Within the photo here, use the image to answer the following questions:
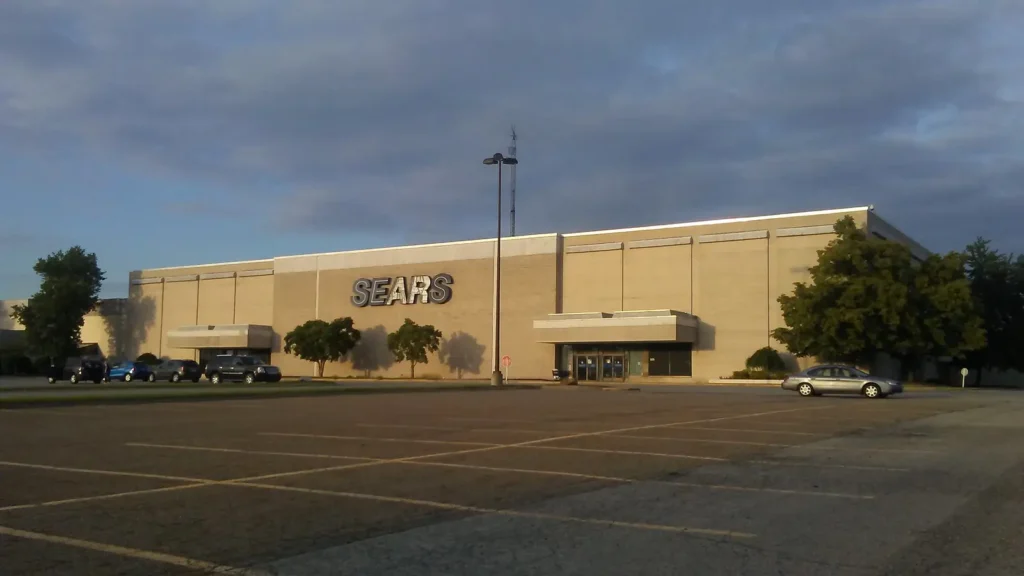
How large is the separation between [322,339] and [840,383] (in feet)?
155

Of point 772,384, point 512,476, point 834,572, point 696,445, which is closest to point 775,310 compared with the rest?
point 772,384

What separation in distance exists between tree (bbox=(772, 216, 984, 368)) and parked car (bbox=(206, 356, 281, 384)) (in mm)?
32142

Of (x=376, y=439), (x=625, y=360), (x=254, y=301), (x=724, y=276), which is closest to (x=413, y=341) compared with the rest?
(x=625, y=360)

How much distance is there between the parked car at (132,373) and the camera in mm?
56219

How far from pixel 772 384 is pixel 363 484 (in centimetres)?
4610

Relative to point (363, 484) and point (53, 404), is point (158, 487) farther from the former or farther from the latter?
point (53, 404)

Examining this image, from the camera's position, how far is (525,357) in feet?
224

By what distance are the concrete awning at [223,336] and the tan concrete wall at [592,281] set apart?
31741mm

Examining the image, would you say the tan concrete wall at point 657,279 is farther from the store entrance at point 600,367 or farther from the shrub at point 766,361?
the shrub at point 766,361

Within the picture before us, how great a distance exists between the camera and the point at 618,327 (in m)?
62.2

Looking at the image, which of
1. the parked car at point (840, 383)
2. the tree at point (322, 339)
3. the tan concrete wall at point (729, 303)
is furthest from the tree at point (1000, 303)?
the tree at point (322, 339)

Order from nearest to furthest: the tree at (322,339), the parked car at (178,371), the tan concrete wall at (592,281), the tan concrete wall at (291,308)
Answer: the parked car at (178,371)
the tan concrete wall at (592,281)
the tree at (322,339)
the tan concrete wall at (291,308)

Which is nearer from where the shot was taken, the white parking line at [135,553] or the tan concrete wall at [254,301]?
the white parking line at [135,553]

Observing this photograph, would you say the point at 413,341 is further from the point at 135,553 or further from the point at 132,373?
the point at 135,553
